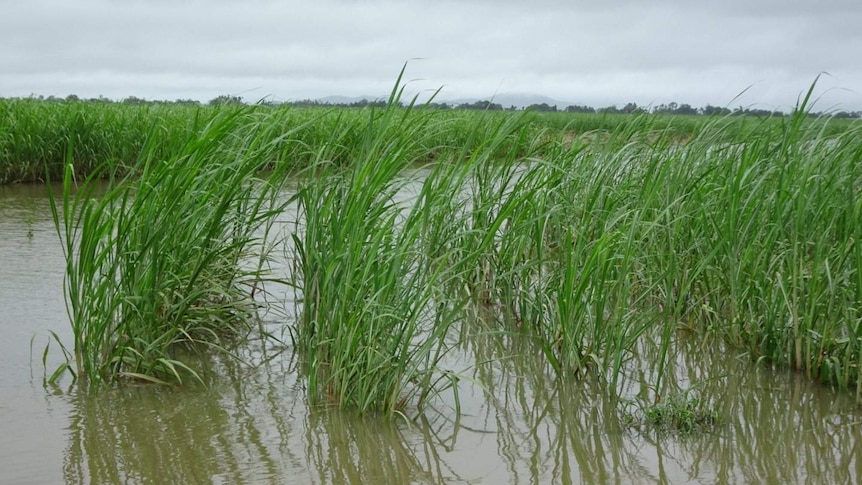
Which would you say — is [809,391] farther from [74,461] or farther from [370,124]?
[74,461]

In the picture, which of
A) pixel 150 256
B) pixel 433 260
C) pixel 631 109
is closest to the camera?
pixel 433 260

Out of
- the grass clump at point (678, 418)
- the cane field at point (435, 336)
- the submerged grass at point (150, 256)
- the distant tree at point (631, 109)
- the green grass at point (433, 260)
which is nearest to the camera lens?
the cane field at point (435, 336)

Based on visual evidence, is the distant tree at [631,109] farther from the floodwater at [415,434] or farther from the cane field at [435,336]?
the floodwater at [415,434]

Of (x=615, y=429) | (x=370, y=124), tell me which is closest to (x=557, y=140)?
(x=370, y=124)

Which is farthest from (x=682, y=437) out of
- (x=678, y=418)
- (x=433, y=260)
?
(x=433, y=260)

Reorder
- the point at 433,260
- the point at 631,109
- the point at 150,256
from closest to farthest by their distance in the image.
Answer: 1. the point at 433,260
2. the point at 150,256
3. the point at 631,109

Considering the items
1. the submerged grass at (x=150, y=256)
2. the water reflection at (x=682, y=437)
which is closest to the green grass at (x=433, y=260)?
the submerged grass at (x=150, y=256)

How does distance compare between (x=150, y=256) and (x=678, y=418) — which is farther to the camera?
(x=150, y=256)

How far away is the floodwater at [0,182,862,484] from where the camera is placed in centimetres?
281

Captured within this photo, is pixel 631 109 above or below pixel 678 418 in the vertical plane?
above

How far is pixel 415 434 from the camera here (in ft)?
10.2

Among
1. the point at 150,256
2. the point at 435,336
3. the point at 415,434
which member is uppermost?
the point at 150,256

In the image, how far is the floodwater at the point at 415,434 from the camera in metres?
2.81

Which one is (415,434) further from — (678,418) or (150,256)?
(150,256)
